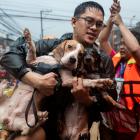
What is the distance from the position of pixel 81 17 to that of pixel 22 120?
1009mm

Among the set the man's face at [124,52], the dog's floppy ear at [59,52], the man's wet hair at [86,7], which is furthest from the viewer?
the man's face at [124,52]

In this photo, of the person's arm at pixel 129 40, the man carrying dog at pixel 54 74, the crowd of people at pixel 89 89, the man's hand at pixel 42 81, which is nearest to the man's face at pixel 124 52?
the crowd of people at pixel 89 89

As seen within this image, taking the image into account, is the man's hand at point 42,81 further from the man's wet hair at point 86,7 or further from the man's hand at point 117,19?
the man's hand at point 117,19

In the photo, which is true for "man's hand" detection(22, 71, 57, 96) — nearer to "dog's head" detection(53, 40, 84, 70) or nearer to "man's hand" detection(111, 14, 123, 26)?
"dog's head" detection(53, 40, 84, 70)

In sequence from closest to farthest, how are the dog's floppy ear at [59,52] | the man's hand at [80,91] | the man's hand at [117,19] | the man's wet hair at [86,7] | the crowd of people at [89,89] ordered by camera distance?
the man's hand at [80,91] → the crowd of people at [89,89] → the dog's floppy ear at [59,52] → the man's wet hair at [86,7] → the man's hand at [117,19]

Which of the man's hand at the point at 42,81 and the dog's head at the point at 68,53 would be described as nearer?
the man's hand at the point at 42,81

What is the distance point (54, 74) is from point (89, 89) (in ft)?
0.97

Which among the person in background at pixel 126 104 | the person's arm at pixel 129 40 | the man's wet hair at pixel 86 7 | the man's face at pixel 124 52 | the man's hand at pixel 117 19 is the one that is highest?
the man's wet hair at pixel 86 7

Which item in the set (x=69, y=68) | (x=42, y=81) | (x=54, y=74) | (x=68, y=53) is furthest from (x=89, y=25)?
(x=42, y=81)

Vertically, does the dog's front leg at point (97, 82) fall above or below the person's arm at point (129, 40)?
below

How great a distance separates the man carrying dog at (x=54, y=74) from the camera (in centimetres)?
299

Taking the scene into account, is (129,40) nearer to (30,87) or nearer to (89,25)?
(89,25)

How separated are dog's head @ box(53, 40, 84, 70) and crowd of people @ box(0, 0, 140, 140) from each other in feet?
0.37

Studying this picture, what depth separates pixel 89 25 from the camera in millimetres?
3305
